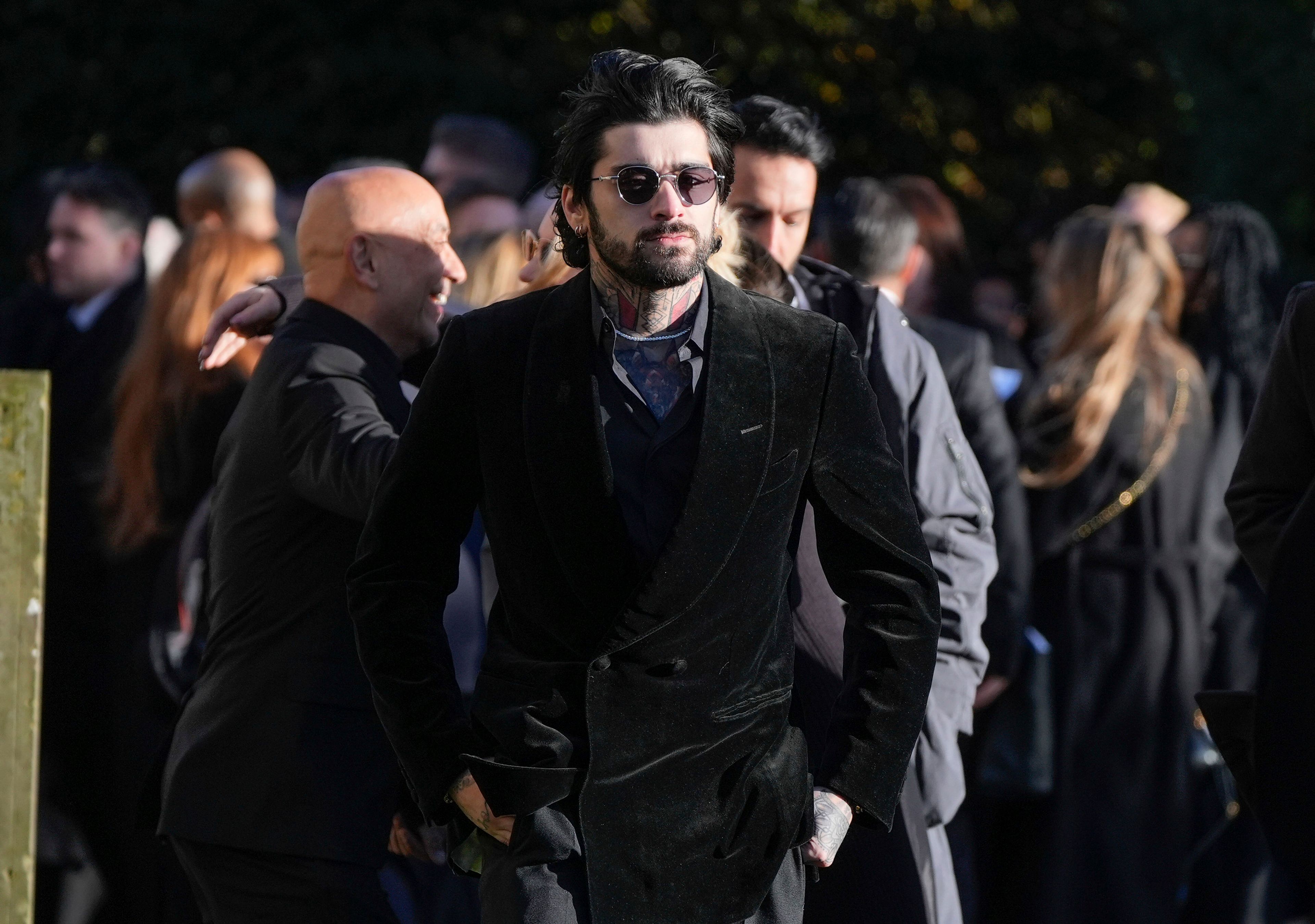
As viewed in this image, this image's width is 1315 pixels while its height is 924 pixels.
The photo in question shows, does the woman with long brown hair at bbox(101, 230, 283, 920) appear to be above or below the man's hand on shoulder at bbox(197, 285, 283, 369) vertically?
below

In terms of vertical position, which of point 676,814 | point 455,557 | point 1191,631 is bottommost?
point 1191,631

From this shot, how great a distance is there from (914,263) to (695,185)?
3.05 meters

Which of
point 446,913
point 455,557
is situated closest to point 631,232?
point 455,557

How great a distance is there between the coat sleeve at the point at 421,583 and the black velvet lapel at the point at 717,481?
0.33 m

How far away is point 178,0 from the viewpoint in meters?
11.0

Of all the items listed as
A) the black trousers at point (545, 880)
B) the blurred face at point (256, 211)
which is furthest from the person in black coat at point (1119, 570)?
the black trousers at point (545, 880)

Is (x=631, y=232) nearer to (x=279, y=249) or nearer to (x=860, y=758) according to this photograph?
(x=860, y=758)

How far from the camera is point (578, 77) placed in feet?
35.6

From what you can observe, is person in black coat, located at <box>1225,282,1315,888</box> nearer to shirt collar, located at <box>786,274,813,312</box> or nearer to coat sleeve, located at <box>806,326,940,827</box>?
coat sleeve, located at <box>806,326,940,827</box>

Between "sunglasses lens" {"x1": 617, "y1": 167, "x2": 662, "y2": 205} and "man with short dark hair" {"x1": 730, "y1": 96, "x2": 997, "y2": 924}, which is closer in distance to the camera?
"sunglasses lens" {"x1": 617, "y1": 167, "x2": 662, "y2": 205}

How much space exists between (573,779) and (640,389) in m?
0.62

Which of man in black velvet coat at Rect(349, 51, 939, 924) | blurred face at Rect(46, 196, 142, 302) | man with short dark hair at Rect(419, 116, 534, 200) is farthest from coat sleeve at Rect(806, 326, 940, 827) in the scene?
blurred face at Rect(46, 196, 142, 302)

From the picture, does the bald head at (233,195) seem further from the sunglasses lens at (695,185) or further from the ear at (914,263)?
the sunglasses lens at (695,185)

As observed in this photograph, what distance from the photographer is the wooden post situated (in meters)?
3.56
